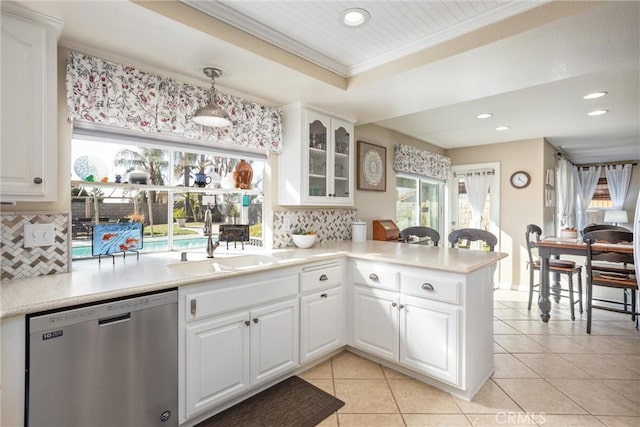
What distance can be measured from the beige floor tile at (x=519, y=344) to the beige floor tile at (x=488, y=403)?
2.57 feet

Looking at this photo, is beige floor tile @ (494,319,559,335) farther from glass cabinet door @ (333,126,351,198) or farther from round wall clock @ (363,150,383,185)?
glass cabinet door @ (333,126,351,198)

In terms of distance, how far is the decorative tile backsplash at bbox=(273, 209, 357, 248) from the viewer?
9.85 ft

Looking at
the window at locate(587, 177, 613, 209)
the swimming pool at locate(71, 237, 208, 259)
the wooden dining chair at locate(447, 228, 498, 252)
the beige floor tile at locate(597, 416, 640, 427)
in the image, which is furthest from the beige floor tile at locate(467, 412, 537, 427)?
the window at locate(587, 177, 613, 209)

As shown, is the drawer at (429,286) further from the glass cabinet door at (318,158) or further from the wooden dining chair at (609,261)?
the wooden dining chair at (609,261)

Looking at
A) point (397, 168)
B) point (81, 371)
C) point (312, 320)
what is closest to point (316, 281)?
point (312, 320)

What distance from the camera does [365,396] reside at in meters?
2.15

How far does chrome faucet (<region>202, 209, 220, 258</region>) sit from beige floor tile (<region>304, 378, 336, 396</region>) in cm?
118

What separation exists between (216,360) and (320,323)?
2.83 feet

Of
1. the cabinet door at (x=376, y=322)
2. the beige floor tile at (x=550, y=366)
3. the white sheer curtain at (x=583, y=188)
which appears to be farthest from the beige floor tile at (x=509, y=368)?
the white sheer curtain at (x=583, y=188)

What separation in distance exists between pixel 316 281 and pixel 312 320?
29cm

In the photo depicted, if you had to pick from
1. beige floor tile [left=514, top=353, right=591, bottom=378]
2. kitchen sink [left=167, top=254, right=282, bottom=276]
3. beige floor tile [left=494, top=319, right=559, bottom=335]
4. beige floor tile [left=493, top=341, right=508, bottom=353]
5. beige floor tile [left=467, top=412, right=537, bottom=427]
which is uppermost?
kitchen sink [left=167, top=254, right=282, bottom=276]

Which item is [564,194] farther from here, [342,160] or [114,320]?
[114,320]

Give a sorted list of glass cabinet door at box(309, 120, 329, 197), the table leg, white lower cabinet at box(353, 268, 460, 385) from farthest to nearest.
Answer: the table leg
glass cabinet door at box(309, 120, 329, 197)
white lower cabinet at box(353, 268, 460, 385)

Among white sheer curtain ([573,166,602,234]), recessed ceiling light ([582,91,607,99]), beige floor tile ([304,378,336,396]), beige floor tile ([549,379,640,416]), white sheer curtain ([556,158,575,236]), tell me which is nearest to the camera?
beige floor tile ([549,379,640,416])
